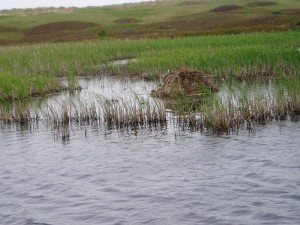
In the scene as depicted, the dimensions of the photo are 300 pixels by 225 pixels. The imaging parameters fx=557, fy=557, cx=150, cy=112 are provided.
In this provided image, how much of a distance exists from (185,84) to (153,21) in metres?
56.2

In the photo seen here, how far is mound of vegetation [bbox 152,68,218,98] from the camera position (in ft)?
63.7

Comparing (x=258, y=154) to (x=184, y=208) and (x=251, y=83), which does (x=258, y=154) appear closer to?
(x=184, y=208)

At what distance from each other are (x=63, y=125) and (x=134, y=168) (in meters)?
5.37

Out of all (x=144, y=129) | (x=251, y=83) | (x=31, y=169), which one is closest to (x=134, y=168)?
(x=31, y=169)

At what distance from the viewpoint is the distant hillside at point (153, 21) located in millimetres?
55031

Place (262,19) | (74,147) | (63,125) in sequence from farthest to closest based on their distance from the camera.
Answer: (262,19) < (63,125) < (74,147)

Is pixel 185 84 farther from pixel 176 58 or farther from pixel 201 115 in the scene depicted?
pixel 176 58

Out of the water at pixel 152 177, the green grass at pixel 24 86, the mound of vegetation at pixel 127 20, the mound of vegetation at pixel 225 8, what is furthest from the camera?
the mound of vegetation at pixel 225 8

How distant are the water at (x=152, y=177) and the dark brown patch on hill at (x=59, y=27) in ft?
185

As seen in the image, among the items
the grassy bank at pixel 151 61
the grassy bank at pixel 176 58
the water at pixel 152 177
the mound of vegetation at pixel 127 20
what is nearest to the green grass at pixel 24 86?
the grassy bank at pixel 151 61

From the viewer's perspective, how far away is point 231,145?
42.0ft

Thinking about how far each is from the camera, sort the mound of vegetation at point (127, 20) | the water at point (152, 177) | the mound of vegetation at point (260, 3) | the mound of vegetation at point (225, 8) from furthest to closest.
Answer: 1. the mound of vegetation at point (260, 3)
2. the mound of vegetation at point (225, 8)
3. the mound of vegetation at point (127, 20)
4. the water at point (152, 177)

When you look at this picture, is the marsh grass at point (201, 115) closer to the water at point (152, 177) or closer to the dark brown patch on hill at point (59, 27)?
the water at point (152, 177)

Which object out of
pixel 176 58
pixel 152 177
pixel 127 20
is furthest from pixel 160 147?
pixel 127 20
